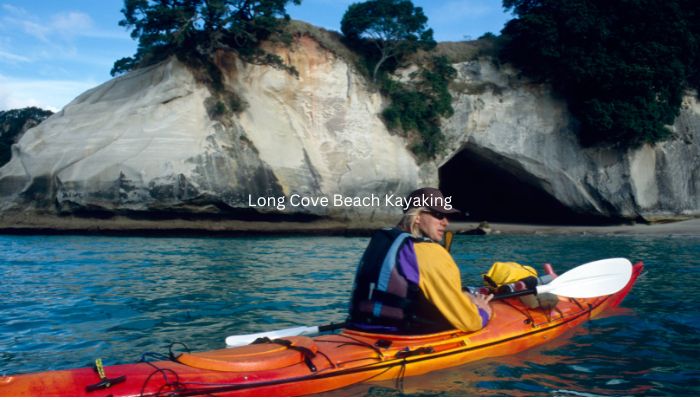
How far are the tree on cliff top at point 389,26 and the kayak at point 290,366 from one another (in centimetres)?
2023

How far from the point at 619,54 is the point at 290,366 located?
23055 millimetres

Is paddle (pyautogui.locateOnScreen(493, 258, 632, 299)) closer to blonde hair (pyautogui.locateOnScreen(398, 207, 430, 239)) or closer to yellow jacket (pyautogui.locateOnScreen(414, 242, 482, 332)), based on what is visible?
yellow jacket (pyautogui.locateOnScreen(414, 242, 482, 332))

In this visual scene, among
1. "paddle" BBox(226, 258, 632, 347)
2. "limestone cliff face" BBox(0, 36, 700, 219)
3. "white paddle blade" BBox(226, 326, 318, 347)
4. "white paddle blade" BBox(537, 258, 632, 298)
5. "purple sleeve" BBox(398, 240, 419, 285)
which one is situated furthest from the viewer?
"limestone cliff face" BBox(0, 36, 700, 219)

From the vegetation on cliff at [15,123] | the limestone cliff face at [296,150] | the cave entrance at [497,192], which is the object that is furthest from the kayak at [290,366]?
the vegetation on cliff at [15,123]

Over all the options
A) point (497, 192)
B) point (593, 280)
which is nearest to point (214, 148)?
point (497, 192)

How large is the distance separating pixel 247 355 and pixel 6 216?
18950 mm

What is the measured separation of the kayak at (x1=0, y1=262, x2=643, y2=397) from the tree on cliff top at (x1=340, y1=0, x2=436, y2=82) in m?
20.2

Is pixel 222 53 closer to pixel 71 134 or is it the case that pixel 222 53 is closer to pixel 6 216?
pixel 71 134

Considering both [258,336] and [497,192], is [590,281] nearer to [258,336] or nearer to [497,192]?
[258,336]

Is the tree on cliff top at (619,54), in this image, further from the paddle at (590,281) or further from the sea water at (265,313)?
the paddle at (590,281)

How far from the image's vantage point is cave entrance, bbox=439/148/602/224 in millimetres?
25984

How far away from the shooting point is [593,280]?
6.47m

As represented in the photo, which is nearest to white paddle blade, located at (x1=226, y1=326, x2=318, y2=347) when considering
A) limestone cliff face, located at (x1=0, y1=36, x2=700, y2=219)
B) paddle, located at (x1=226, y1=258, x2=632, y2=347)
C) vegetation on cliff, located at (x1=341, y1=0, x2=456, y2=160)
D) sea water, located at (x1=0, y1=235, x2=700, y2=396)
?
sea water, located at (x1=0, y1=235, x2=700, y2=396)

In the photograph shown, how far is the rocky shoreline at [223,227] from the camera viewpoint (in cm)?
1945
